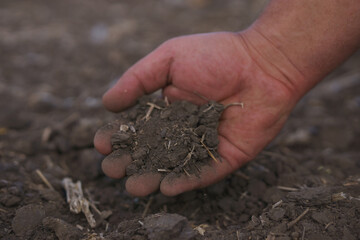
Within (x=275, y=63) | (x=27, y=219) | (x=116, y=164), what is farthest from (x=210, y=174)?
(x=27, y=219)

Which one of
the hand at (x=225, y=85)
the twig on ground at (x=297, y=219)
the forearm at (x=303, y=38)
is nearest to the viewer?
the twig on ground at (x=297, y=219)

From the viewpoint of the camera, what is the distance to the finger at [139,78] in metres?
2.15

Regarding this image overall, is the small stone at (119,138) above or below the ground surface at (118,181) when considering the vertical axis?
above

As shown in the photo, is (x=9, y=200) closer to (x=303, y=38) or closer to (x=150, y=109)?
(x=150, y=109)

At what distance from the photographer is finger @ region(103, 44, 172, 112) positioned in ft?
7.05

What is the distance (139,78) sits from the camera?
7.08 ft

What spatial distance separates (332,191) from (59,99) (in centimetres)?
261

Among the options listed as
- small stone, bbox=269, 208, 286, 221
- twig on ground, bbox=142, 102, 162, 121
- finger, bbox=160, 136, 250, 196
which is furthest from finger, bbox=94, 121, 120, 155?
small stone, bbox=269, 208, 286, 221

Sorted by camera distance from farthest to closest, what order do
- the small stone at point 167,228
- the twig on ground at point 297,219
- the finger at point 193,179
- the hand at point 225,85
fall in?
the hand at point 225,85 < the finger at point 193,179 < the twig on ground at point 297,219 < the small stone at point 167,228

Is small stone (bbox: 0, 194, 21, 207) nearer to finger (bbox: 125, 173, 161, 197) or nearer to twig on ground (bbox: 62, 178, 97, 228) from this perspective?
twig on ground (bbox: 62, 178, 97, 228)

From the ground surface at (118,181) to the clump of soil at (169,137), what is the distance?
0.92 feet

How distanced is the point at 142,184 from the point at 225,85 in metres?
0.85

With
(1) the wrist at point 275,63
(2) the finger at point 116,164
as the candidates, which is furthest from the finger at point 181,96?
(2) the finger at point 116,164

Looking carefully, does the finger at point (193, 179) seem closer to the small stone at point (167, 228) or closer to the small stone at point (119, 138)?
the small stone at point (167, 228)
